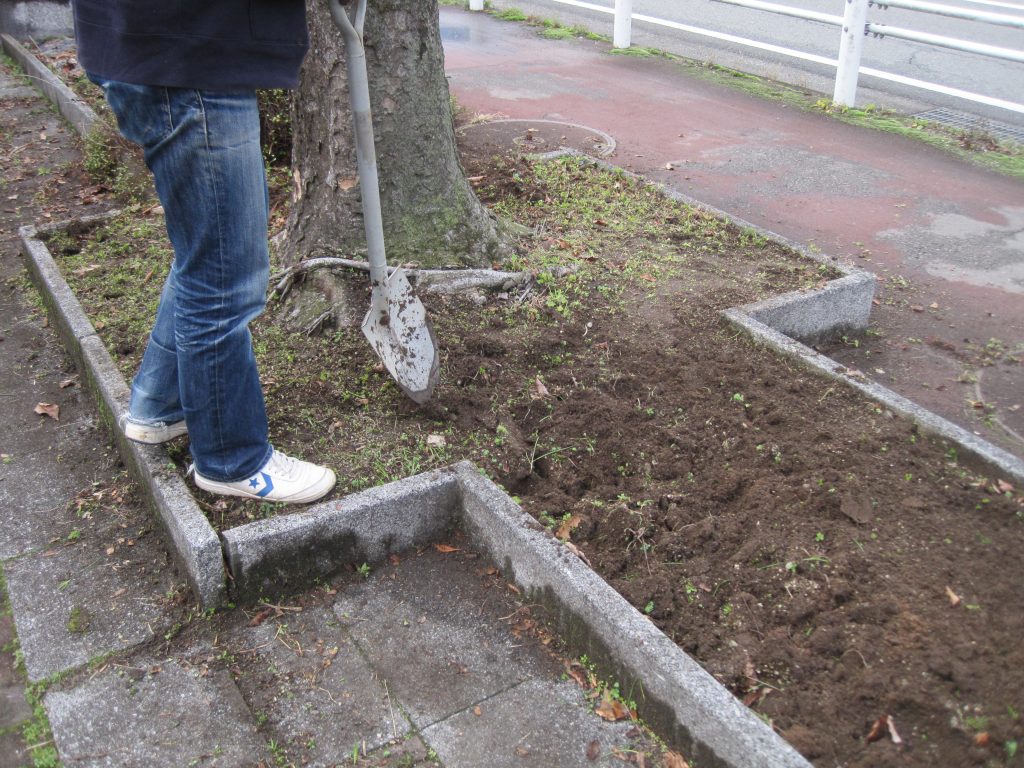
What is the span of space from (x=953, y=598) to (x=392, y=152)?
2856 mm

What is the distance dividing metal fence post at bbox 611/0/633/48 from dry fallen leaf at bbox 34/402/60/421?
862 cm

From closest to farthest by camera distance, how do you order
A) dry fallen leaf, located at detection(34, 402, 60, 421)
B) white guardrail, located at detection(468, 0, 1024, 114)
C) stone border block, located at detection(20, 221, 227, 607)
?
stone border block, located at detection(20, 221, 227, 607)
dry fallen leaf, located at detection(34, 402, 60, 421)
white guardrail, located at detection(468, 0, 1024, 114)

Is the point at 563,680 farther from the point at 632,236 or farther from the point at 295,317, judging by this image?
the point at 632,236

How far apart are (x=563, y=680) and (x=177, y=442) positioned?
5.28ft

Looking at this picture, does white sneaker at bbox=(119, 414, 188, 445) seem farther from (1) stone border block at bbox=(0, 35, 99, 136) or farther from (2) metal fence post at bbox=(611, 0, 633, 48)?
(2) metal fence post at bbox=(611, 0, 633, 48)

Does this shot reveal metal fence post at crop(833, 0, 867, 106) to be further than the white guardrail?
Yes

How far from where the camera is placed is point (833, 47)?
11.0m

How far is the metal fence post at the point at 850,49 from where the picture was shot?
8.19 m

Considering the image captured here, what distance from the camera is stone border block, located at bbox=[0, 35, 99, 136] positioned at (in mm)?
7363

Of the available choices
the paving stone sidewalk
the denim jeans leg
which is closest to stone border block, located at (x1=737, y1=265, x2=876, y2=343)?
the paving stone sidewalk

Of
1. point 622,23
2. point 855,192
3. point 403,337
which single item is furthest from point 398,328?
point 622,23

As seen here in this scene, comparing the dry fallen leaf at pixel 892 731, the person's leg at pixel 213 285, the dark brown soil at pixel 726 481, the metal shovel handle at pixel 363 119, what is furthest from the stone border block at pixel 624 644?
the metal shovel handle at pixel 363 119

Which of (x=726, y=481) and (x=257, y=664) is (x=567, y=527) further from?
(x=257, y=664)

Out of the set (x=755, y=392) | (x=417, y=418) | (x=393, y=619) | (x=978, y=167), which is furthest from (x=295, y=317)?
(x=978, y=167)
